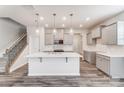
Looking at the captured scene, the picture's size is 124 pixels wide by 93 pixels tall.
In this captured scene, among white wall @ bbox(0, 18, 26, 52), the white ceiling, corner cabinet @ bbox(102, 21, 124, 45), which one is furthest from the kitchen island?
white wall @ bbox(0, 18, 26, 52)

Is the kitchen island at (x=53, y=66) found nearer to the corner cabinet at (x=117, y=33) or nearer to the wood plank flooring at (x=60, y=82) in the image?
the wood plank flooring at (x=60, y=82)

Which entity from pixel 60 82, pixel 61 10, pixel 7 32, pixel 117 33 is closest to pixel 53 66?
pixel 60 82

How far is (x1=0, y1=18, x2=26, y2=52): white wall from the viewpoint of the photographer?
7367 mm

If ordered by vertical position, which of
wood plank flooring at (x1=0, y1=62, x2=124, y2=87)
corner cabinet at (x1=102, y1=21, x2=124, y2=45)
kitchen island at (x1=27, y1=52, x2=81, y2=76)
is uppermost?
corner cabinet at (x1=102, y1=21, x2=124, y2=45)

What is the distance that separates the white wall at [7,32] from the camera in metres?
7.37

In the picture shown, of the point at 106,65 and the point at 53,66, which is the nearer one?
the point at 106,65

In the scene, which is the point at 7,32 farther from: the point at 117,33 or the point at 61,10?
the point at 117,33

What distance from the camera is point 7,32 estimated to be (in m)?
7.93

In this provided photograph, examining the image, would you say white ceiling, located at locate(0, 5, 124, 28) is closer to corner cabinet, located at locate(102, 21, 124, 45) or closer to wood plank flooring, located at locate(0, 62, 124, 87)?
corner cabinet, located at locate(102, 21, 124, 45)

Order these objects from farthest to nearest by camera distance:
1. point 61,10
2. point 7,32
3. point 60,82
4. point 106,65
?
point 7,32 → point 106,65 → point 61,10 → point 60,82

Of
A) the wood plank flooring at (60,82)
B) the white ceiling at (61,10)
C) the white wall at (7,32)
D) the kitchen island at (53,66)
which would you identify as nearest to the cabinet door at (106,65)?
the wood plank flooring at (60,82)

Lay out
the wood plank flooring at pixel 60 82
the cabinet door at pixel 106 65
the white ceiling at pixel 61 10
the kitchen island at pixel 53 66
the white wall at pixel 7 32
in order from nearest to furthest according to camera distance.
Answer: the wood plank flooring at pixel 60 82
the white ceiling at pixel 61 10
the cabinet door at pixel 106 65
the kitchen island at pixel 53 66
the white wall at pixel 7 32
